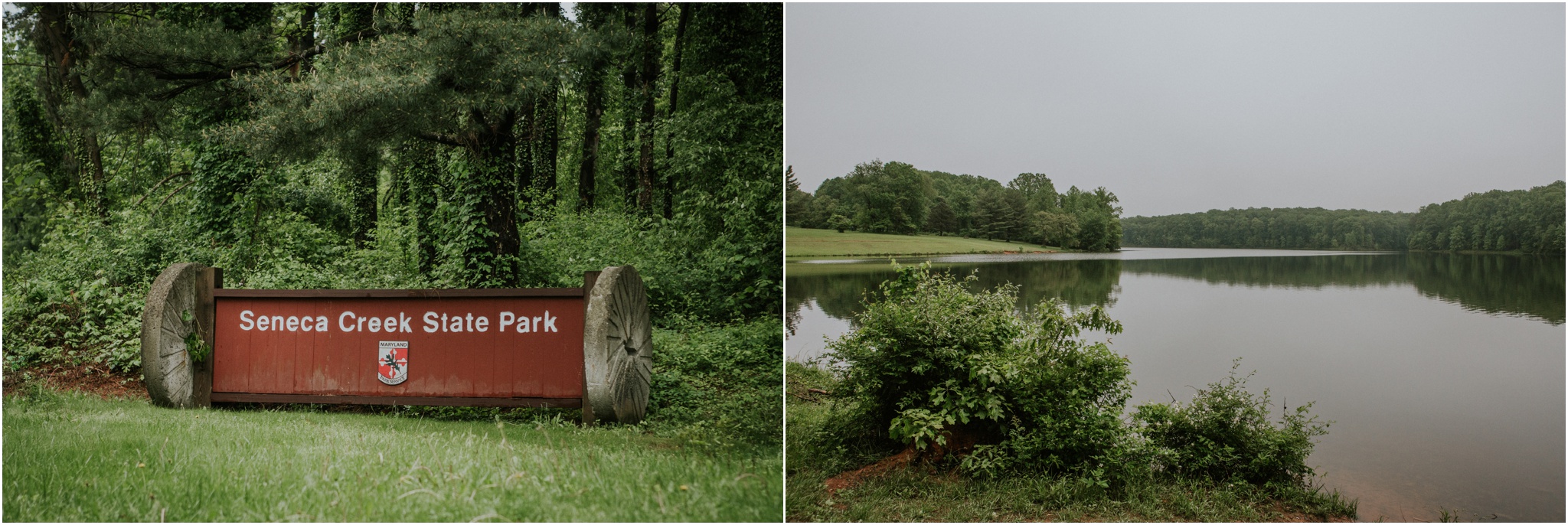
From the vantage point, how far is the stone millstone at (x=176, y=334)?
4.96 meters

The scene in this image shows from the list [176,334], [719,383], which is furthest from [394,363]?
[719,383]

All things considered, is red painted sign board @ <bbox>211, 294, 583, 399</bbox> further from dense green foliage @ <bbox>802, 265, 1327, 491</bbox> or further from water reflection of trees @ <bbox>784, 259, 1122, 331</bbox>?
dense green foliage @ <bbox>802, 265, 1327, 491</bbox>

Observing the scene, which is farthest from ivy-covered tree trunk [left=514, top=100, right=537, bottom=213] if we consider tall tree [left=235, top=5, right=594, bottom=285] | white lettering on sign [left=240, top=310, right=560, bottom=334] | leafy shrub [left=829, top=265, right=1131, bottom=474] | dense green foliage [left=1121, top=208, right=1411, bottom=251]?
dense green foliage [left=1121, top=208, right=1411, bottom=251]

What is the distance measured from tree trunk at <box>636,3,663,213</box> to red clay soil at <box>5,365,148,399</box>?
6.66 meters

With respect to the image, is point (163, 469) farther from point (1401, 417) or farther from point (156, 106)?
point (1401, 417)

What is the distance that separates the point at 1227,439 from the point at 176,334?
6.73 metres

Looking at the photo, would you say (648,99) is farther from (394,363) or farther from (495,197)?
(394,363)

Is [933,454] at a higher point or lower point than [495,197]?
lower

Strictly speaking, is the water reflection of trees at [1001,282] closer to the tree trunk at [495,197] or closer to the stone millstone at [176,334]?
the tree trunk at [495,197]

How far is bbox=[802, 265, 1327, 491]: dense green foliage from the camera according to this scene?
181 inches

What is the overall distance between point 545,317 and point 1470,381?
6.13 meters

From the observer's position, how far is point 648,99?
1273 cm

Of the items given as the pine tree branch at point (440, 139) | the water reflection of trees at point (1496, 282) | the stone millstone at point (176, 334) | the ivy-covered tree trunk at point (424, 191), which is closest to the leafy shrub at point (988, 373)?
the water reflection of trees at point (1496, 282)

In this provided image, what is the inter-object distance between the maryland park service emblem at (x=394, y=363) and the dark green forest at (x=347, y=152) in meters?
2.14
